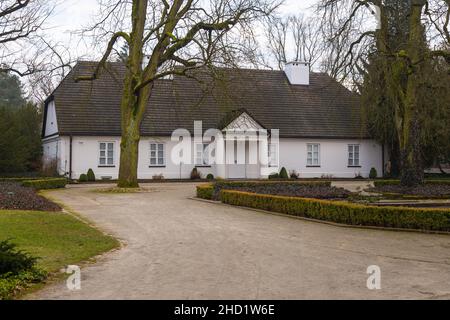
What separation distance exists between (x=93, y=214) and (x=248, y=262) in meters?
8.06

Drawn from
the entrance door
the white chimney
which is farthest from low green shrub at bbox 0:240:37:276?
the white chimney

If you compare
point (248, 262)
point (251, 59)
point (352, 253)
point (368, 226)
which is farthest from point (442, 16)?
point (248, 262)

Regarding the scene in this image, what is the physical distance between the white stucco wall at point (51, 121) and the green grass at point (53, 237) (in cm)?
2120

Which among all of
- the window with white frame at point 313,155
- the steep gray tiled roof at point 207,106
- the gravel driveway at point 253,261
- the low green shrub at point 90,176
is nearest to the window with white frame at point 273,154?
the steep gray tiled roof at point 207,106

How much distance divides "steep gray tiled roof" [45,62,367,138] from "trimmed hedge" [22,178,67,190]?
17.7 feet

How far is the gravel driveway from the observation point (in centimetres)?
737

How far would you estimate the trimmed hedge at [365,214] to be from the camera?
13352 millimetres

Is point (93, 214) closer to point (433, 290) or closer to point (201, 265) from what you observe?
point (201, 265)

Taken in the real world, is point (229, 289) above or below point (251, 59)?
below

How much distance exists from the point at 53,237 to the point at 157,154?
77.4 feet

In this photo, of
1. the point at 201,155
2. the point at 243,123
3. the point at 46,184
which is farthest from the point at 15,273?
the point at 243,123

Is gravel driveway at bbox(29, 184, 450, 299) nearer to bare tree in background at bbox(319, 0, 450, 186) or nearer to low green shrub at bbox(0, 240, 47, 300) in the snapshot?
low green shrub at bbox(0, 240, 47, 300)

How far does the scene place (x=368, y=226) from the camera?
1403 centimetres
